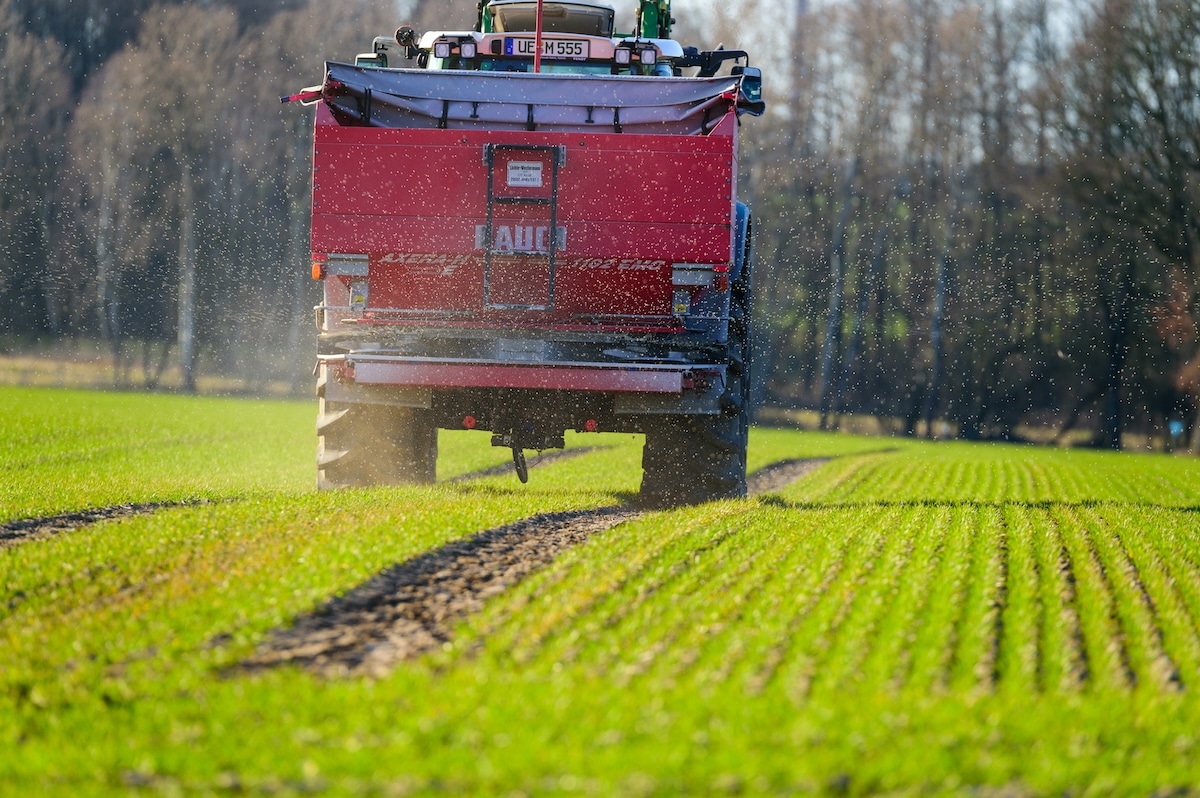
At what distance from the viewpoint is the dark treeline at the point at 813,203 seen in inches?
1940

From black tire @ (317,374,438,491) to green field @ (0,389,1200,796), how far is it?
0.99 meters

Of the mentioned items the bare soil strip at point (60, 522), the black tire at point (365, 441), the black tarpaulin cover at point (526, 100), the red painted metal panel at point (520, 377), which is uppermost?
the black tarpaulin cover at point (526, 100)

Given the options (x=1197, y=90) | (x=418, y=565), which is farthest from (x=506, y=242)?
(x=1197, y=90)

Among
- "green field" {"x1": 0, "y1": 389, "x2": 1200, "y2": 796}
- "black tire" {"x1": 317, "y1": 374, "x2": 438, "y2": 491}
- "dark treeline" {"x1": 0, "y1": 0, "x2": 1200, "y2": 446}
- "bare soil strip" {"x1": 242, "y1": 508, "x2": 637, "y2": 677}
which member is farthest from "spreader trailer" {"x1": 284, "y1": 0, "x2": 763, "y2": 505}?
"dark treeline" {"x1": 0, "y1": 0, "x2": 1200, "y2": 446}

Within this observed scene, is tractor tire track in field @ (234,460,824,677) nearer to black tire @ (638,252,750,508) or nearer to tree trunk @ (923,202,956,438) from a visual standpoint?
black tire @ (638,252,750,508)

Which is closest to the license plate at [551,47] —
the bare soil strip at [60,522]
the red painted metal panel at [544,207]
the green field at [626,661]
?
the red painted metal panel at [544,207]

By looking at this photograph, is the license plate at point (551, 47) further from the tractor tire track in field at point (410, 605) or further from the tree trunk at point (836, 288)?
the tree trunk at point (836, 288)

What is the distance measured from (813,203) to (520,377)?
4303 centimetres

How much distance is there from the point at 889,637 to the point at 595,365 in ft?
15.9

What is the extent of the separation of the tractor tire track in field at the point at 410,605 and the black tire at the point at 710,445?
2634 millimetres

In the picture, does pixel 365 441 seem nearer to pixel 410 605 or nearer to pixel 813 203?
pixel 410 605

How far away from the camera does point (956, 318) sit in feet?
173

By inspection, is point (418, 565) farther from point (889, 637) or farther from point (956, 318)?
point (956, 318)

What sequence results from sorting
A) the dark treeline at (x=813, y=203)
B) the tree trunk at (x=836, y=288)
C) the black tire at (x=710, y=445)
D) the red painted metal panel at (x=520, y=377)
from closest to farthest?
1. the red painted metal panel at (x=520, y=377)
2. the black tire at (x=710, y=445)
3. the dark treeline at (x=813, y=203)
4. the tree trunk at (x=836, y=288)
